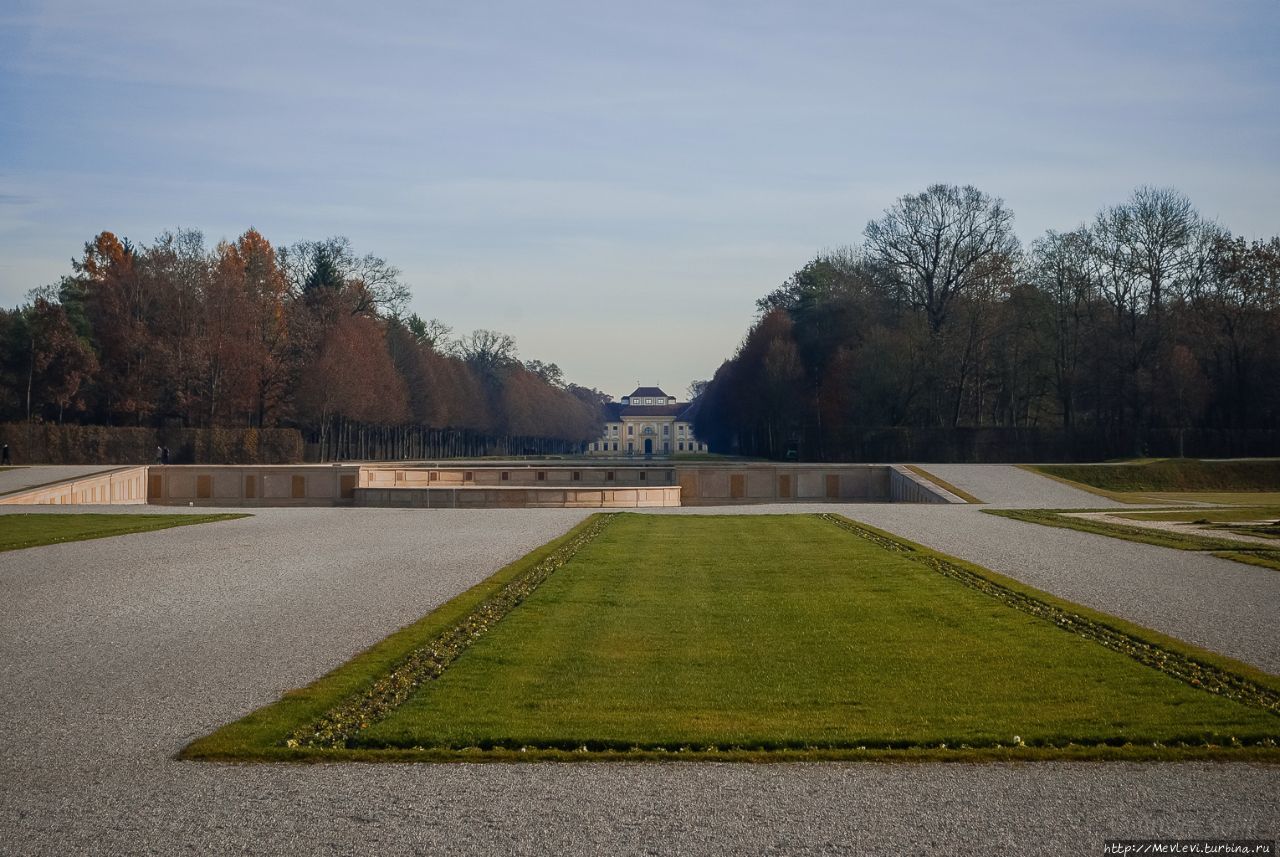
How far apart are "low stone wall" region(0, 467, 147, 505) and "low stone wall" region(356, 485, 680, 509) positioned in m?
10.6

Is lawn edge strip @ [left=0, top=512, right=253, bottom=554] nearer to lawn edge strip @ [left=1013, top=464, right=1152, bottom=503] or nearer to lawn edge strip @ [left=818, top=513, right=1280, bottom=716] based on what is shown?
lawn edge strip @ [left=818, top=513, right=1280, bottom=716]

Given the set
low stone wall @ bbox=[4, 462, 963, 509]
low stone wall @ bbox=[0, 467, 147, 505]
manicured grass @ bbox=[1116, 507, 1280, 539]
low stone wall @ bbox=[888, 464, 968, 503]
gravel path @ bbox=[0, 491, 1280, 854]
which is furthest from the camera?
low stone wall @ bbox=[4, 462, 963, 509]

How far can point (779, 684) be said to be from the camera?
28.7ft

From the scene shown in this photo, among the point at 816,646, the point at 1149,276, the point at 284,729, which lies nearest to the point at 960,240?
the point at 1149,276

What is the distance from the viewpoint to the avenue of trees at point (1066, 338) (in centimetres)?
5700

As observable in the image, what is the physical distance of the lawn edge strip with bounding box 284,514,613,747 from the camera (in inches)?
292

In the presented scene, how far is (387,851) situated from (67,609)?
8870 millimetres

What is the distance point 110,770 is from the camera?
6.62 meters

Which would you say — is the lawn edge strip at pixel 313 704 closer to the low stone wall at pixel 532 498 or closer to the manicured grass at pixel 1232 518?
the manicured grass at pixel 1232 518

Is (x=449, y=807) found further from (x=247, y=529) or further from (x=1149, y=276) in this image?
(x=1149, y=276)

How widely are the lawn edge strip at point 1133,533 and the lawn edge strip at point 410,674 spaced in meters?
11.6

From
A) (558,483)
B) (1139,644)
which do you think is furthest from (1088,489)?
(1139,644)

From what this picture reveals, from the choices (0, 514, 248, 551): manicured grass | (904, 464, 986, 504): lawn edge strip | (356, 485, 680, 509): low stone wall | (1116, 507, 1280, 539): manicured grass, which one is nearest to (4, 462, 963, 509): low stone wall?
(904, 464, 986, 504): lawn edge strip

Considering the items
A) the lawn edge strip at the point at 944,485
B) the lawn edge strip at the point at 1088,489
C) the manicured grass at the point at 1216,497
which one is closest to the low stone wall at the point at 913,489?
the lawn edge strip at the point at 944,485
